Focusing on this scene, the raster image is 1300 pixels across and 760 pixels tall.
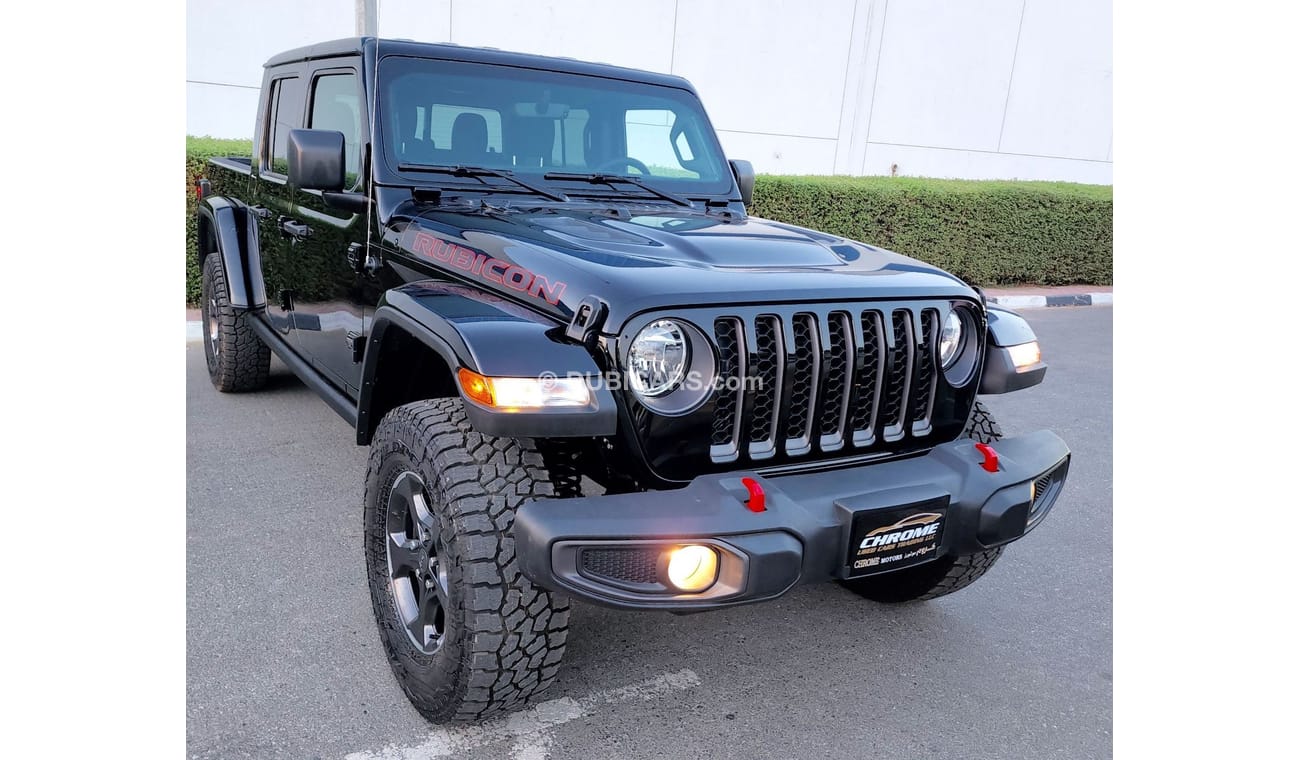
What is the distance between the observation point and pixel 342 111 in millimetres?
3510

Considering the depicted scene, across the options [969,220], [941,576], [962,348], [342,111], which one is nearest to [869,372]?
[962,348]

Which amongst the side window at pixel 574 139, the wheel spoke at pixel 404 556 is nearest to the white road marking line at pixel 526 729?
the wheel spoke at pixel 404 556

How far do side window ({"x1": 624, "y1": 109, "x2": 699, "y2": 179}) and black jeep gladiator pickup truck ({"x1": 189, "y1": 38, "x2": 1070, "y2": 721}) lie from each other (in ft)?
1.04

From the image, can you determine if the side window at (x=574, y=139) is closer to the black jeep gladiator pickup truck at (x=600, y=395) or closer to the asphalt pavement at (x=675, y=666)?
the black jeep gladiator pickup truck at (x=600, y=395)

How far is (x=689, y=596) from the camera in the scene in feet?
6.70

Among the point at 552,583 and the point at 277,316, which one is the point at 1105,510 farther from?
the point at 277,316

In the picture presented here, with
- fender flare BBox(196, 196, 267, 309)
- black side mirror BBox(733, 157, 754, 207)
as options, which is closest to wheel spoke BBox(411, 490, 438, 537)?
black side mirror BBox(733, 157, 754, 207)

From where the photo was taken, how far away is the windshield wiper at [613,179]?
3385 millimetres

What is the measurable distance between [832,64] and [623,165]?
9.51 m

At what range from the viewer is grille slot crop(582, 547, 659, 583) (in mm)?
1996

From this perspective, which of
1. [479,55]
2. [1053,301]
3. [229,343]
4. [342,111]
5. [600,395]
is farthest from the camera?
[1053,301]

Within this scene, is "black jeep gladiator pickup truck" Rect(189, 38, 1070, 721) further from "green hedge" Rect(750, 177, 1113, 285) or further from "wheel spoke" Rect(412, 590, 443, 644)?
"green hedge" Rect(750, 177, 1113, 285)

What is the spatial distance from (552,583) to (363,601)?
1.39m

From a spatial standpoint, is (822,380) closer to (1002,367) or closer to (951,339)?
(951,339)
